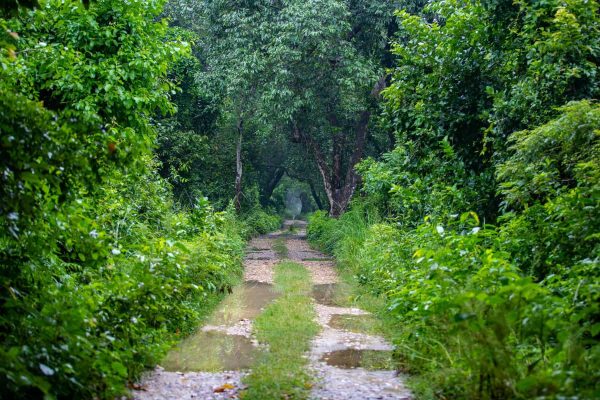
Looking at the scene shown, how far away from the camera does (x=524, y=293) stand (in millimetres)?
4062

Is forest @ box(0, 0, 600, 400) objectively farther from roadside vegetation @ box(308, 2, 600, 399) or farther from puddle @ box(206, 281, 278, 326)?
puddle @ box(206, 281, 278, 326)

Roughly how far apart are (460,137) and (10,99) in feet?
26.0

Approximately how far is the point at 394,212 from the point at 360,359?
10.6 meters

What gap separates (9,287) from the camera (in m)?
4.45

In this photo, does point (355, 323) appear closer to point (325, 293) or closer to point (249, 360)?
point (249, 360)

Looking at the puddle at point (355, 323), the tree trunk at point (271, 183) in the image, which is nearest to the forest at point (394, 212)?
the puddle at point (355, 323)

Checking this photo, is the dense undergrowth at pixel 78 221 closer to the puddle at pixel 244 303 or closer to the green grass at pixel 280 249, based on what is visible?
the puddle at pixel 244 303

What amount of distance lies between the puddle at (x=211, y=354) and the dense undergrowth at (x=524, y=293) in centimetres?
189

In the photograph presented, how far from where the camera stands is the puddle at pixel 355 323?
26.5ft

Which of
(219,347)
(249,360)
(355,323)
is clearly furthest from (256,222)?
(249,360)

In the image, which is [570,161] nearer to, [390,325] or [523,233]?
[523,233]

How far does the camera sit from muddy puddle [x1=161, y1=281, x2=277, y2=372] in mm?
6127

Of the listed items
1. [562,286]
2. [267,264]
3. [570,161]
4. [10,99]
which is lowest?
[267,264]

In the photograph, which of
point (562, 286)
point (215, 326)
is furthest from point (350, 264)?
point (562, 286)
